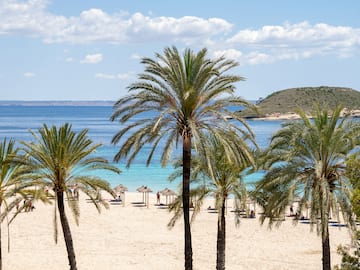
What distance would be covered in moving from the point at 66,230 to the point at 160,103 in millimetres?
5772

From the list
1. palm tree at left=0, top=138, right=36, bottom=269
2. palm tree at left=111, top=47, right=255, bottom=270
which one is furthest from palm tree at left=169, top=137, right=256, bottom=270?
palm tree at left=0, top=138, right=36, bottom=269

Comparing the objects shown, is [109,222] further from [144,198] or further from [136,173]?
[136,173]

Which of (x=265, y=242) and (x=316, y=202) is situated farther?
(x=265, y=242)

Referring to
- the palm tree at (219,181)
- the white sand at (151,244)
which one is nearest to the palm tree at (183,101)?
the palm tree at (219,181)

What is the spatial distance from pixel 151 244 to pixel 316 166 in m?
15.4

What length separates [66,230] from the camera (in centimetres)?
2234

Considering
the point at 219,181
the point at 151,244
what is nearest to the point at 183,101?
the point at 219,181

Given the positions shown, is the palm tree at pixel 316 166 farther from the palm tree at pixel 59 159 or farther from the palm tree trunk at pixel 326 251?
the palm tree at pixel 59 159

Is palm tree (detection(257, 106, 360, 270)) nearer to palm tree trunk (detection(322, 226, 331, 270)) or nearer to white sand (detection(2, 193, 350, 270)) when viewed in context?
palm tree trunk (detection(322, 226, 331, 270))

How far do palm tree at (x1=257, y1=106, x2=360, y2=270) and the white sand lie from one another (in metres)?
8.12

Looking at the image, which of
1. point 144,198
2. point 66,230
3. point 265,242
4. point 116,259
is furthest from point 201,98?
point 144,198

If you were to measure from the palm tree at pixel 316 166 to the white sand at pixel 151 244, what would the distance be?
812cm

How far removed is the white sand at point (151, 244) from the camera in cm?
2881

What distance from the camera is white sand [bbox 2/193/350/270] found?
28812mm
